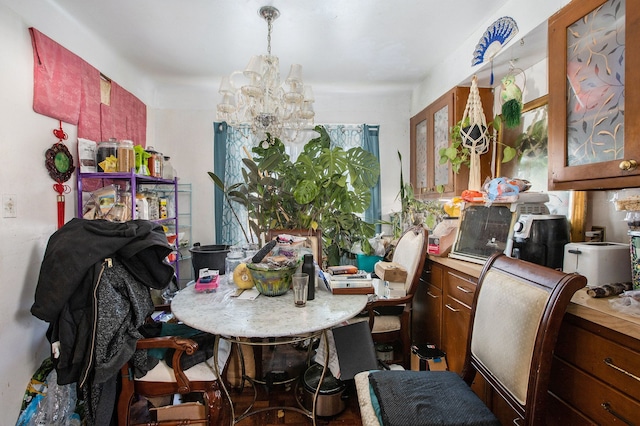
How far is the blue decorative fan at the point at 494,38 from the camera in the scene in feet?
6.41

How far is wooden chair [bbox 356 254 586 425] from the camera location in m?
0.94

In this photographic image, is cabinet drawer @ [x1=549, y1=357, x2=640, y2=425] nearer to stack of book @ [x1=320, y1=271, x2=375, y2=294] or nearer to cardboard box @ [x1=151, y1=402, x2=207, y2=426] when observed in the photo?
stack of book @ [x1=320, y1=271, x2=375, y2=294]

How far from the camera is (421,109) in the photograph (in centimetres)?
343

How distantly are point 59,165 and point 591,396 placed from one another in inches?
113

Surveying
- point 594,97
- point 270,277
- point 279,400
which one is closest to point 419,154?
point 594,97

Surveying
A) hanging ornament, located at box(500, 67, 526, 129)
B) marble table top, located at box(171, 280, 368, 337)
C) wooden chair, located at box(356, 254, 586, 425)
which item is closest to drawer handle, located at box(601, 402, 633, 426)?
wooden chair, located at box(356, 254, 586, 425)

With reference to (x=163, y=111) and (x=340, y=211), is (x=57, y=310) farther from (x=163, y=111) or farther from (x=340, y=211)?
(x=163, y=111)

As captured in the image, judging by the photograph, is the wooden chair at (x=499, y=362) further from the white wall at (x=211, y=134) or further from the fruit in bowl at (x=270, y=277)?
the white wall at (x=211, y=134)

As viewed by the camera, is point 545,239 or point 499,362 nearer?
point 499,362

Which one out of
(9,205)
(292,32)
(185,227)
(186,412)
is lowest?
(186,412)

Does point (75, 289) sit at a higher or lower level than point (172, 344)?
higher

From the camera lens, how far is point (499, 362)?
3.64ft

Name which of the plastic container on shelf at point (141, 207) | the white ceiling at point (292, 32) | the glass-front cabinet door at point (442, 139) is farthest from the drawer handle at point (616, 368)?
the plastic container on shelf at point (141, 207)

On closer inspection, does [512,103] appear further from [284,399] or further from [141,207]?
[141,207]
